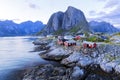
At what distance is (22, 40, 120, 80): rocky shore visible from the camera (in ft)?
149

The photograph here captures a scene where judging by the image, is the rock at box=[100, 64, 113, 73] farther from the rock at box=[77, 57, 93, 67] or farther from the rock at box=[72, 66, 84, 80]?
the rock at box=[72, 66, 84, 80]

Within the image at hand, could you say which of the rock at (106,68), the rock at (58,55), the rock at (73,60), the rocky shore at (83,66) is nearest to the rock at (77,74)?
the rocky shore at (83,66)

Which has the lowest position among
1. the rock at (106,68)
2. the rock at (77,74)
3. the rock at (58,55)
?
the rock at (106,68)

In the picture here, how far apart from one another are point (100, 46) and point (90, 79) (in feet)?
82.8

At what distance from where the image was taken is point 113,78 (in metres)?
47.4

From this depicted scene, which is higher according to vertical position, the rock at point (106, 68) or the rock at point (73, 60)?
the rock at point (73, 60)

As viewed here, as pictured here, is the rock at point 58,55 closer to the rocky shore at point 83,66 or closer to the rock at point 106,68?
the rocky shore at point 83,66

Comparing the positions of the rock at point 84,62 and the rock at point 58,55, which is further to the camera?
the rock at point 58,55

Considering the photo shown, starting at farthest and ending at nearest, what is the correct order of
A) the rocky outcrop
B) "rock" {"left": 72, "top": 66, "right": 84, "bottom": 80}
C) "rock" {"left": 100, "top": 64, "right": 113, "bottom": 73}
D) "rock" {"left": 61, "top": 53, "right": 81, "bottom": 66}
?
1. "rock" {"left": 61, "top": 53, "right": 81, "bottom": 66}
2. the rocky outcrop
3. "rock" {"left": 100, "top": 64, "right": 113, "bottom": 73}
4. "rock" {"left": 72, "top": 66, "right": 84, "bottom": 80}

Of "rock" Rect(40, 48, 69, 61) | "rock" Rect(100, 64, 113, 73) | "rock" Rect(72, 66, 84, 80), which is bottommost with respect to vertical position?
"rock" Rect(100, 64, 113, 73)

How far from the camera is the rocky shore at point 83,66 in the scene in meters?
45.6

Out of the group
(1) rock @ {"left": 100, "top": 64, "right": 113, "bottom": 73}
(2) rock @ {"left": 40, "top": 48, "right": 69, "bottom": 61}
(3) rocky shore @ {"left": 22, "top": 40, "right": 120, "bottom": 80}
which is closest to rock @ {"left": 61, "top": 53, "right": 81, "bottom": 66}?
(3) rocky shore @ {"left": 22, "top": 40, "right": 120, "bottom": 80}

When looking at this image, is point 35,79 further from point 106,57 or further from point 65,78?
point 106,57

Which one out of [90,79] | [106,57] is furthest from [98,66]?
[90,79]
